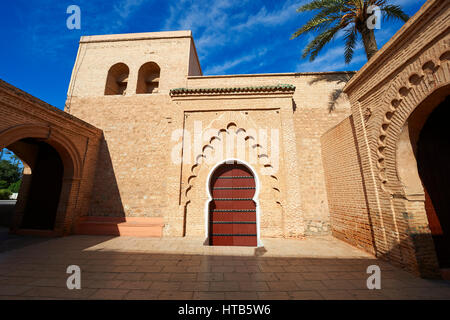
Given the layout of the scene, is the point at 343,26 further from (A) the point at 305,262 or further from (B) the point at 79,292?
(B) the point at 79,292

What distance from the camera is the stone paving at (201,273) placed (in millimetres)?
2947

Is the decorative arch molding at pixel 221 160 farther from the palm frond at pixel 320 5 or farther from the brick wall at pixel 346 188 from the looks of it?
the palm frond at pixel 320 5

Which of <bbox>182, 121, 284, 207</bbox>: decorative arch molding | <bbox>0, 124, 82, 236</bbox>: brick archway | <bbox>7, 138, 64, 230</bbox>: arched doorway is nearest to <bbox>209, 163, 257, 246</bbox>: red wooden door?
<bbox>182, 121, 284, 207</bbox>: decorative arch molding

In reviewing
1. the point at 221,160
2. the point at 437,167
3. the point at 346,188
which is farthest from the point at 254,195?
the point at 437,167

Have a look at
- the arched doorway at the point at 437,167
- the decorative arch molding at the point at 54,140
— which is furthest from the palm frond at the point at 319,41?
the decorative arch molding at the point at 54,140

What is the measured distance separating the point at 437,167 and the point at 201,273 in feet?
19.2

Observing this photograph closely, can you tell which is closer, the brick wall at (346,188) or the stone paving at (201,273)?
the stone paving at (201,273)

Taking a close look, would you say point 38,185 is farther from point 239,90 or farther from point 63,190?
point 239,90

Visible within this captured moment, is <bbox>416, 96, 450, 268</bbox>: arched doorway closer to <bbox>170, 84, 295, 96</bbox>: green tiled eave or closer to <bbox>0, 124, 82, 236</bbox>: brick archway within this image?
<bbox>170, 84, 295, 96</bbox>: green tiled eave

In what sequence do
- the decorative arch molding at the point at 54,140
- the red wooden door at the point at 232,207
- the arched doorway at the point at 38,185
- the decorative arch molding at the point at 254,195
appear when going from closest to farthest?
the decorative arch molding at the point at 54,140
the decorative arch molding at the point at 254,195
the red wooden door at the point at 232,207
the arched doorway at the point at 38,185

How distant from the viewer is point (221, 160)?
6.87 m

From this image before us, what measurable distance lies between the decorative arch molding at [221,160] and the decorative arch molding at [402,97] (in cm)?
304

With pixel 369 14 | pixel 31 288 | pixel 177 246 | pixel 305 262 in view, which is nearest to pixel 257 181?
pixel 305 262

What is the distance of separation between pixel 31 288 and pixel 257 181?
5996mm
